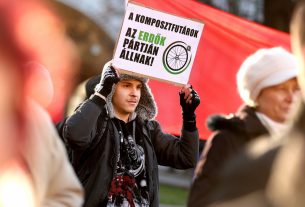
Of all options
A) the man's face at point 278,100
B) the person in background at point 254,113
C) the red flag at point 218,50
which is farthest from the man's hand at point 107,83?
the red flag at point 218,50

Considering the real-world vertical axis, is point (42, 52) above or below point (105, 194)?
above

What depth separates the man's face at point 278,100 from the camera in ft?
15.0

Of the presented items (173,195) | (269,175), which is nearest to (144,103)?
(269,175)

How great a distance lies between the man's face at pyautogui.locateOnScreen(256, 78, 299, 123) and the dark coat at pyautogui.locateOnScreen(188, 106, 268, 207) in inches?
4.3

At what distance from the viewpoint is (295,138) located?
190 cm

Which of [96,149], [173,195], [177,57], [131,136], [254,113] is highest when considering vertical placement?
[177,57]

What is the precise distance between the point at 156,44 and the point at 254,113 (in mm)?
1737

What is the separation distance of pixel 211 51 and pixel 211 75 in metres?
0.20

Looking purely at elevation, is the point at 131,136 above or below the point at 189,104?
below

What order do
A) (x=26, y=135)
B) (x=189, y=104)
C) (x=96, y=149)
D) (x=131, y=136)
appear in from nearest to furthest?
(x=26, y=135) → (x=96, y=149) → (x=131, y=136) → (x=189, y=104)

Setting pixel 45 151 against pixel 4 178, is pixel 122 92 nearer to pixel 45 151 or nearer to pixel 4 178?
pixel 45 151

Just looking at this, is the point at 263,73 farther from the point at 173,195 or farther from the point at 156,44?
the point at 173,195

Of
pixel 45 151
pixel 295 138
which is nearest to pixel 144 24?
pixel 45 151

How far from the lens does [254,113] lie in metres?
4.52
